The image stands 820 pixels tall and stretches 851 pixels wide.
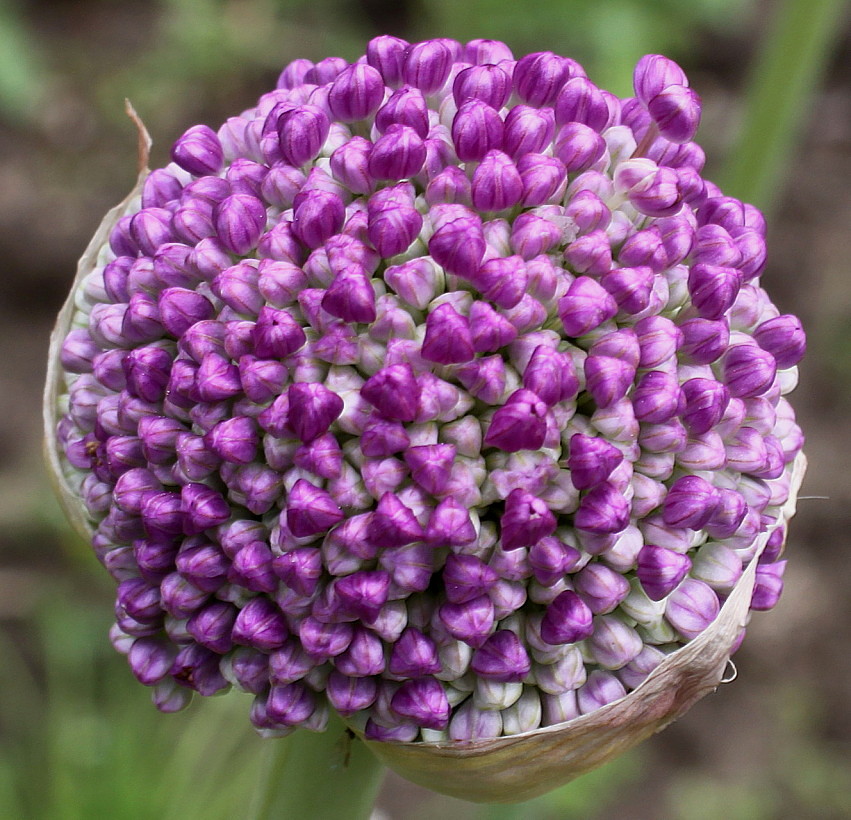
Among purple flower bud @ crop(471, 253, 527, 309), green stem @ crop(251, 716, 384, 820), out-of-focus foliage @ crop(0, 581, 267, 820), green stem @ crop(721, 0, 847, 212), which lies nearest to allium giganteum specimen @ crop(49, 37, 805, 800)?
purple flower bud @ crop(471, 253, 527, 309)

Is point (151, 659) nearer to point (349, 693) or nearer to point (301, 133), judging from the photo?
point (349, 693)

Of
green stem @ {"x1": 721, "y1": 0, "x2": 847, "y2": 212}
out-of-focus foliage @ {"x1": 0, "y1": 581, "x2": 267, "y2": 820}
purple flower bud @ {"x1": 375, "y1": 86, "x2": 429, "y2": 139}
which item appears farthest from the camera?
out-of-focus foliage @ {"x1": 0, "y1": 581, "x2": 267, "y2": 820}

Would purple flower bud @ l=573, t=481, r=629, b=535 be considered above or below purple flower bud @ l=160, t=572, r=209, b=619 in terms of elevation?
above

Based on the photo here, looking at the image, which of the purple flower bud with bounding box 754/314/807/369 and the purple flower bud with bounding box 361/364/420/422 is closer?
the purple flower bud with bounding box 361/364/420/422

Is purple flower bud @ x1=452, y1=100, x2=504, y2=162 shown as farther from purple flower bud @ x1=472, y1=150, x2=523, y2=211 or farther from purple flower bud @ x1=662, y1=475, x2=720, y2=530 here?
purple flower bud @ x1=662, y1=475, x2=720, y2=530

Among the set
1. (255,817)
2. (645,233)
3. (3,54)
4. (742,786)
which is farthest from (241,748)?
(3,54)

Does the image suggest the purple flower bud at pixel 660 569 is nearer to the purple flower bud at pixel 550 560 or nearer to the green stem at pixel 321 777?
the purple flower bud at pixel 550 560

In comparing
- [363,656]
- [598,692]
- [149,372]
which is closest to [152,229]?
A: [149,372]

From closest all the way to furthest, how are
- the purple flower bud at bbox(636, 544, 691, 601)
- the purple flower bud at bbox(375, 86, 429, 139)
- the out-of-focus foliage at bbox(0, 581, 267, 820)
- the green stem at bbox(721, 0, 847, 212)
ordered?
the purple flower bud at bbox(636, 544, 691, 601)
the purple flower bud at bbox(375, 86, 429, 139)
the green stem at bbox(721, 0, 847, 212)
the out-of-focus foliage at bbox(0, 581, 267, 820)
